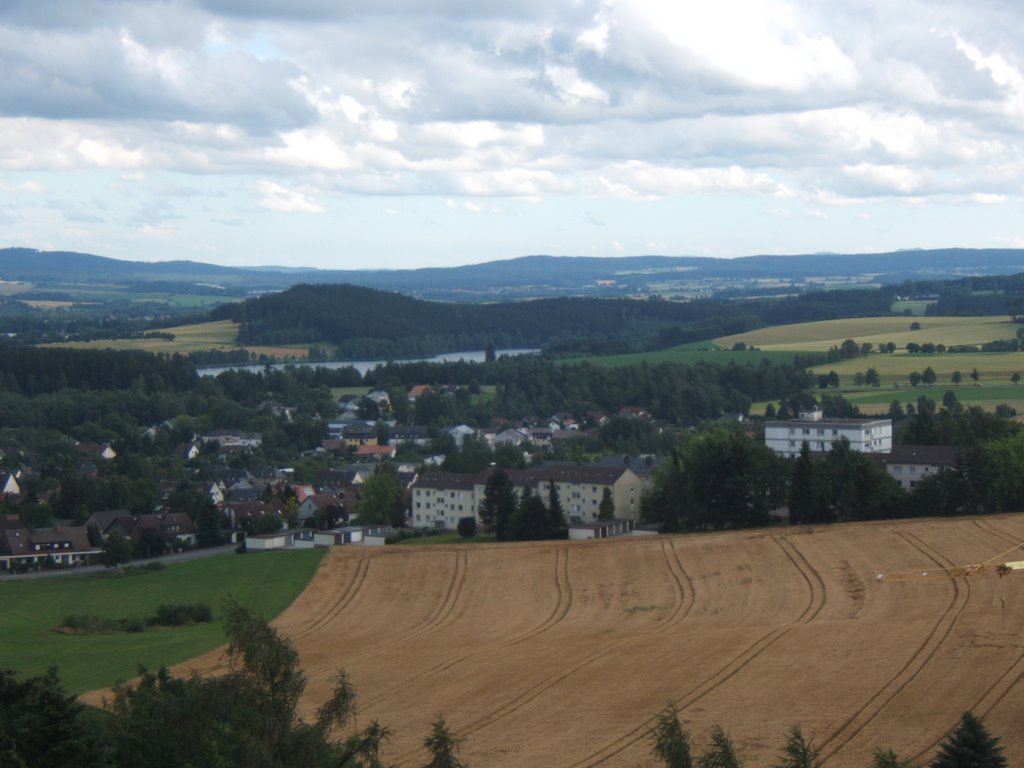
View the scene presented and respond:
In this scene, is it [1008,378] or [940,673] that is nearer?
[940,673]

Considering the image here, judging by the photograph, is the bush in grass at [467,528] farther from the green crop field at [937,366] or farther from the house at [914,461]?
the green crop field at [937,366]

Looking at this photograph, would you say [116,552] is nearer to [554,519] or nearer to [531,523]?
[531,523]

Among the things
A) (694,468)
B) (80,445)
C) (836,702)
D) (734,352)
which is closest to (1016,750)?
(836,702)

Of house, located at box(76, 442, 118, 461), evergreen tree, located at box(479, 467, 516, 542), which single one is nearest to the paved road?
evergreen tree, located at box(479, 467, 516, 542)

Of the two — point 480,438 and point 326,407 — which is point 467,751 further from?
point 326,407

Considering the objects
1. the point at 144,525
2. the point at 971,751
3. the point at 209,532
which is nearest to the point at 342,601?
the point at 209,532
